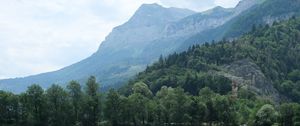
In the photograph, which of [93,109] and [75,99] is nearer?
[93,109]

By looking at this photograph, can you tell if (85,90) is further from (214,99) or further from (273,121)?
(273,121)

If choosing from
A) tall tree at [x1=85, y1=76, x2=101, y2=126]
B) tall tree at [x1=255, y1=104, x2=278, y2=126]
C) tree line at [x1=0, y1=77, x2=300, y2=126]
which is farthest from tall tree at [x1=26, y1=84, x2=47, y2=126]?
tall tree at [x1=255, y1=104, x2=278, y2=126]

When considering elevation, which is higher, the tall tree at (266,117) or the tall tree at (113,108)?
the tall tree at (113,108)

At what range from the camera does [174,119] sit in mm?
160625

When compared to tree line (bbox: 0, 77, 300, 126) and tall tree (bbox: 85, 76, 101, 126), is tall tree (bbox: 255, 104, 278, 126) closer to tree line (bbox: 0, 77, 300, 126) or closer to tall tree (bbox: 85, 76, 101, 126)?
tree line (bbox: 0, 77, 300, 126)

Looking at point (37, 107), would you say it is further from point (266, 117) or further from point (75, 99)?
point (266, 117)

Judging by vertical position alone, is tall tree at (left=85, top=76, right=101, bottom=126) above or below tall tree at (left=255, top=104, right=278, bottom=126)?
above

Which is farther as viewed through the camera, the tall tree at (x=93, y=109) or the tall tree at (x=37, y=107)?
the tall tree at (x=93, y=109)

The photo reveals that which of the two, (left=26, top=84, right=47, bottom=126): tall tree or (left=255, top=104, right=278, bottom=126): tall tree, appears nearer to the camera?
(left=26, top=84, right=47, bottom=126): tall tree

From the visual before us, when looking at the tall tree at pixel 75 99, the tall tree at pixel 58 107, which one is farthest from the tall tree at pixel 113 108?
the tall tree at pixel 58 107

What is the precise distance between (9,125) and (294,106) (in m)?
86.2

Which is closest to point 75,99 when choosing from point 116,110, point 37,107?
point 37,107

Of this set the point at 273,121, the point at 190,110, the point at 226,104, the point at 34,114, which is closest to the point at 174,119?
the point at 190,110

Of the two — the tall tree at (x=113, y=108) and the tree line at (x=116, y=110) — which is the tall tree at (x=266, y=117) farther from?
the tall tree at (x=113, y=108)
